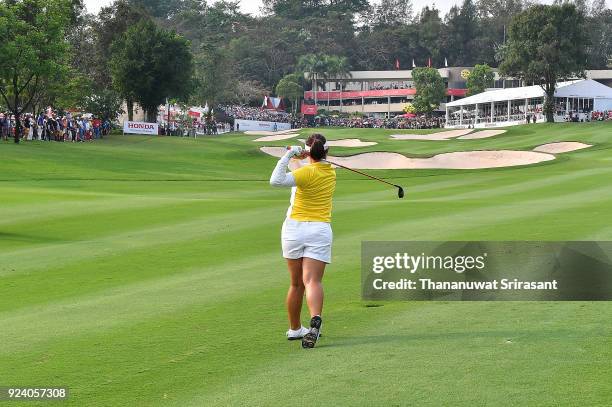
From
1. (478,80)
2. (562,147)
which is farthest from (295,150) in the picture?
(478,80)

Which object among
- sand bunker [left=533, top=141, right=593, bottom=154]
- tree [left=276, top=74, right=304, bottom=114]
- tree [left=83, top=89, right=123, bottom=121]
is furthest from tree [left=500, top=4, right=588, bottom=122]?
tree [left=276, top=74, right=304, bottom=114]

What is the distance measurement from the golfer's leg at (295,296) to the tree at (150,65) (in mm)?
76075

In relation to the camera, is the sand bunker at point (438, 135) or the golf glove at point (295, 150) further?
the sand bunker at point (438, 135)

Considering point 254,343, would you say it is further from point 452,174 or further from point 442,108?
point 442,108

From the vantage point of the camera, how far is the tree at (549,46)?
101 metres

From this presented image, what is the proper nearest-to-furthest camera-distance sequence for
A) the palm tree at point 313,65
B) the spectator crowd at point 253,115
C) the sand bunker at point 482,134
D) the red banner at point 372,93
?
the sand bunker at point 482,134 → the spectator crowd at point 253,115 → the red banner at point 372,93 → the palm tree at point 313,65

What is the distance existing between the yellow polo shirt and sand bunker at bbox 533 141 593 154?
58528mm

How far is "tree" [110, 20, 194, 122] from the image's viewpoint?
84438 millimetres

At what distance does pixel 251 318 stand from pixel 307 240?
4.98 feet

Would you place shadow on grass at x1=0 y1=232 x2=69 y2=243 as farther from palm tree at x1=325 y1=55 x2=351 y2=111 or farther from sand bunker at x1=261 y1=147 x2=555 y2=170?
palm tree at x1=325 y1=55 x2=351 y2=111

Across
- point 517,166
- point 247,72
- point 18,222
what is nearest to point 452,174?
point 517,166

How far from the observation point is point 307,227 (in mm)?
10180

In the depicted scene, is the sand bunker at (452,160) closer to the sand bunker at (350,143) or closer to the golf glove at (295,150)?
the sand bunker at (350,143)

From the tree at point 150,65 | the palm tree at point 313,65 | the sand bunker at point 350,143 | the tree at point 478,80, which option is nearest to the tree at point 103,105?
the tree at point 150,65
